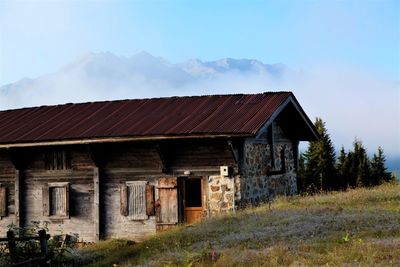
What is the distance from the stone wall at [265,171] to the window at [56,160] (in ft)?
23.5

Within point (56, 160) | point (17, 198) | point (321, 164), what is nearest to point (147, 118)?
point (56, 160)

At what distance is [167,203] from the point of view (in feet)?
69.9

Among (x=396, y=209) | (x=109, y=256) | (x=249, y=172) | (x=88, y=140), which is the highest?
(x=88, y=140)

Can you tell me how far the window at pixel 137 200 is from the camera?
21.7m

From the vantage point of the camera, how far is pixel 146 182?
21.8 meters

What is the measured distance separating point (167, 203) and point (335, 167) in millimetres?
15852

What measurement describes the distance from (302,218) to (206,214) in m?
5.41

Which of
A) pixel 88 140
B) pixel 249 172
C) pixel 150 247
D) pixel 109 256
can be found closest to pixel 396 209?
pixel 249 172

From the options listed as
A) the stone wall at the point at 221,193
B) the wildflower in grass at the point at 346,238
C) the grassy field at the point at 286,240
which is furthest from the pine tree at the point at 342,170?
the wildflower in grass at the point at 346,238

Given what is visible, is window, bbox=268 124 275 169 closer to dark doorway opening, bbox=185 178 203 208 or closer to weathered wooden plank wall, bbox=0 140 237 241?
weathered wooden plank wall, bbox=0 140 237 241

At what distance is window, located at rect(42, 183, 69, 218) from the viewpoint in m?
22.9

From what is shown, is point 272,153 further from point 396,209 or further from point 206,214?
point 396,209

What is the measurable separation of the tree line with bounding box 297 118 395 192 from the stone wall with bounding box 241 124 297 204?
7.09 metres

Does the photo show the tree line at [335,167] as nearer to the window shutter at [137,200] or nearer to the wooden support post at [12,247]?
the window shutter at [137,200]
